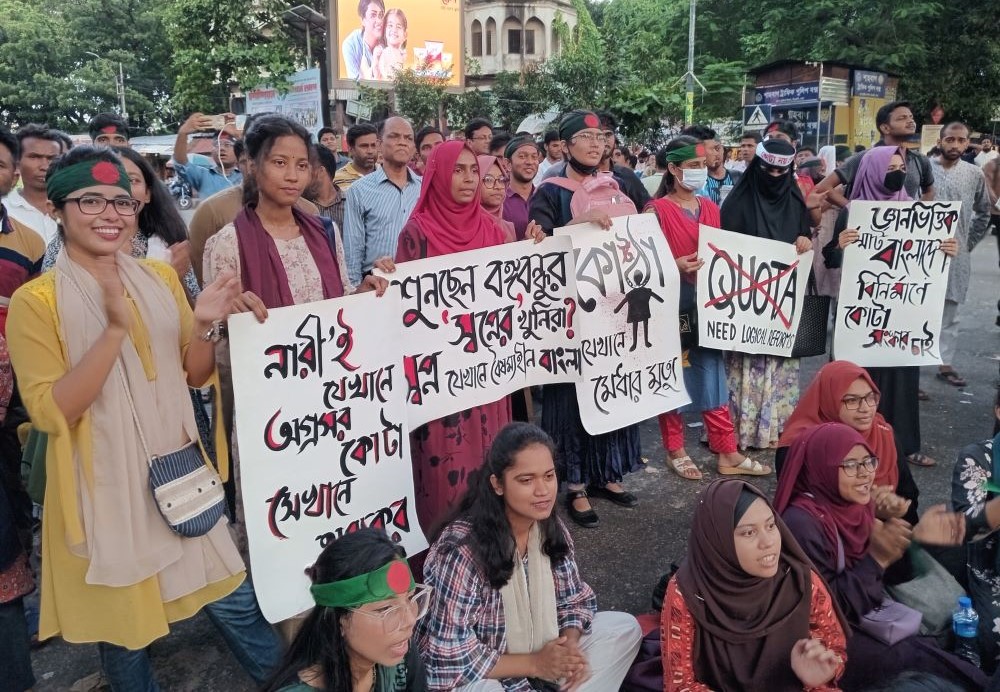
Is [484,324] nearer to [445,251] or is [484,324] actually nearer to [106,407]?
[445,251]

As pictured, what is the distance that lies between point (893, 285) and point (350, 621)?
429 cm

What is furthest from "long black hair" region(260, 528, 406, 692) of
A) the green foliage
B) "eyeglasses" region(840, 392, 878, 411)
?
the green foliage

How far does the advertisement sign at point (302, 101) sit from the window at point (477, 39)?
91.6 ft

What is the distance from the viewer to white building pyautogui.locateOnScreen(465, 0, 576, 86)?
4309 cm

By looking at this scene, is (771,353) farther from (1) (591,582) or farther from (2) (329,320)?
(2) (329,320)

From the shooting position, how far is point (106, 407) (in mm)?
2070

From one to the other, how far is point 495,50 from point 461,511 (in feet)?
148

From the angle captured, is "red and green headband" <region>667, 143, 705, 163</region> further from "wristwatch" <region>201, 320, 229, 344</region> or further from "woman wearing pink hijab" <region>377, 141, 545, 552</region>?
"wristwatch" <region>201, 320, 229, 344</region>

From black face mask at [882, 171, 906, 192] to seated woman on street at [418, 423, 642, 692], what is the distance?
11.3ft

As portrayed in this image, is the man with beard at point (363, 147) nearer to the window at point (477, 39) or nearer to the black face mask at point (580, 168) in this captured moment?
the black face mask at point (580, 168)

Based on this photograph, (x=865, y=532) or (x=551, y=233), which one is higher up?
(x=551, y=233)

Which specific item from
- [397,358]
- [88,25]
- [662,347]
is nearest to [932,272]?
[662,347]

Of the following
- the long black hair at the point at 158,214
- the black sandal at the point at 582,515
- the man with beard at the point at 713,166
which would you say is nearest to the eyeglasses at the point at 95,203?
the long black hair at the point at 158,214

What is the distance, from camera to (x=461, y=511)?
2.57 meters
